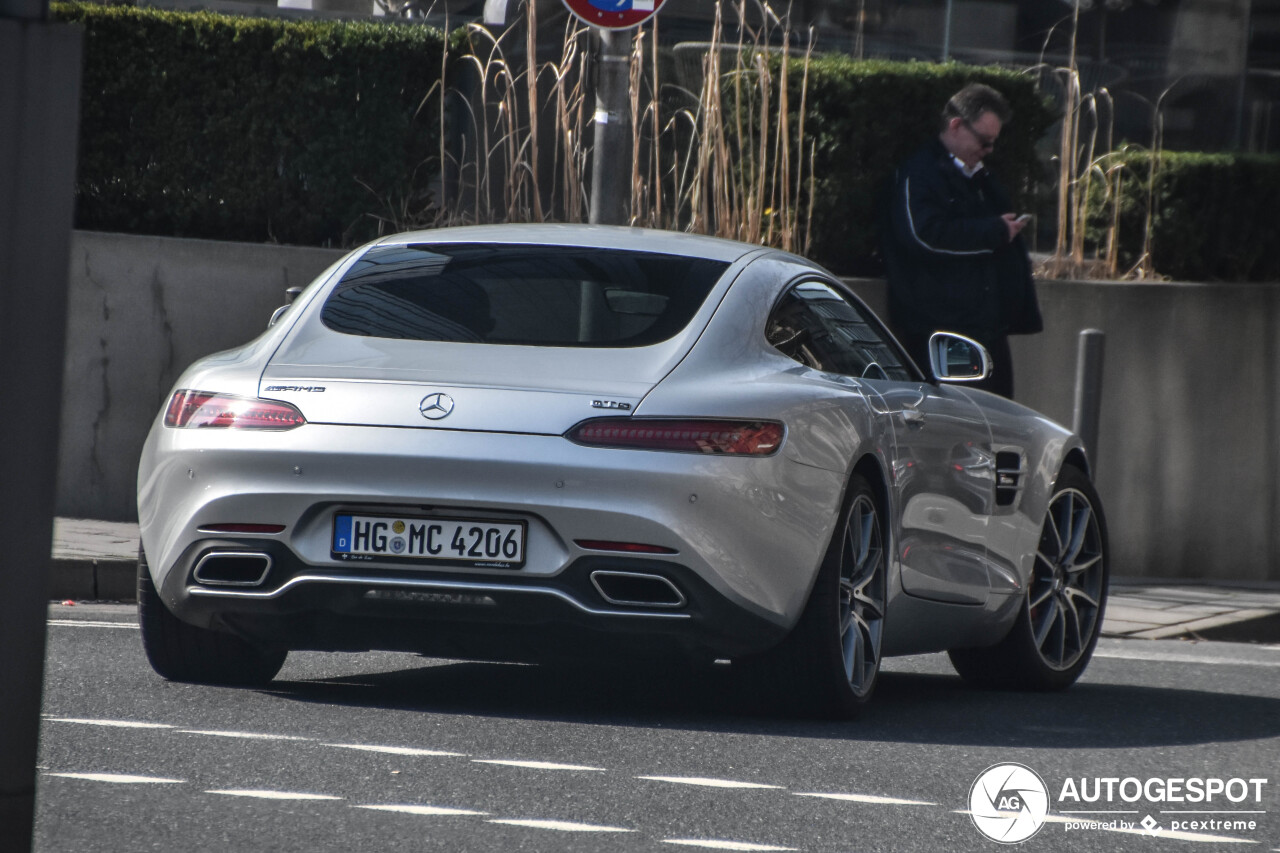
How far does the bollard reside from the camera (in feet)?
35.4

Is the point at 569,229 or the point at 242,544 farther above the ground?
the point at 569,229

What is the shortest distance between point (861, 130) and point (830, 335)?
5.43 m

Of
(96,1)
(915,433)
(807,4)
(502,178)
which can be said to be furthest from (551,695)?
(807,4)

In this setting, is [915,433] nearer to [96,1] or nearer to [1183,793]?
[1183,793]

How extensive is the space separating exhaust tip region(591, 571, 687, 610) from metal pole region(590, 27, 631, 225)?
4.41 meters

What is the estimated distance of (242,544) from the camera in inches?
224

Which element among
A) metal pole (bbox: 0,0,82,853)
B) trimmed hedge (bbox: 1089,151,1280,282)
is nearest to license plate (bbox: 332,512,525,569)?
metal pole (bbox: 0,0,82,853)

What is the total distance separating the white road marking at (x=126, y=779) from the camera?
15.7 ft

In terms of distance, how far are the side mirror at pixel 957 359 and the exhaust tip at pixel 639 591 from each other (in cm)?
194

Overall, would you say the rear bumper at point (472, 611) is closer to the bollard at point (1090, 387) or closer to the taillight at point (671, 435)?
the taillight at point (671, 435)

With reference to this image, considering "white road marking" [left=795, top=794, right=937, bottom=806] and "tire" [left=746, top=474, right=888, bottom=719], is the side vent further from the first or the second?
"white road marking" [left=795, top=794, right=937, bottom=806]

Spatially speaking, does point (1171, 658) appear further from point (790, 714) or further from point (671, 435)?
point (671, 435)

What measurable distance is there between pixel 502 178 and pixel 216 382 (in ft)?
20.7

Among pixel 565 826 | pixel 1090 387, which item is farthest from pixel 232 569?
pixel 1090 387
